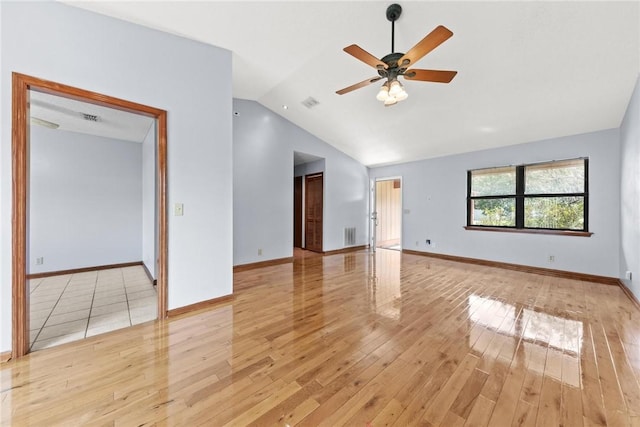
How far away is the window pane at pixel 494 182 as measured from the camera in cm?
504

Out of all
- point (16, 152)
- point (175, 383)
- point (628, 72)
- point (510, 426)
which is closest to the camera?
point (510, 426)

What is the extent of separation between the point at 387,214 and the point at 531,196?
4.15 m

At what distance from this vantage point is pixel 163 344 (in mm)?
2158

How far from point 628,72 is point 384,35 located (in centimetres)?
281

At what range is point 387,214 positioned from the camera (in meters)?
8.52

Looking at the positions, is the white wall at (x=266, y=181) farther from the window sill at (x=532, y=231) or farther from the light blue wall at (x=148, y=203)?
the window sill at (x=532, y=231)

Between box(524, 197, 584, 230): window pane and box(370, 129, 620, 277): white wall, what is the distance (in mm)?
192

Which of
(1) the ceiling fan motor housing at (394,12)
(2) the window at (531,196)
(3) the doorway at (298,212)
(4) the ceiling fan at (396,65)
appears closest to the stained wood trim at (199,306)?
(4) the ceiling fan at (396,65)

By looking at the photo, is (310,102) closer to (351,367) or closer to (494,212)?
(351,367)

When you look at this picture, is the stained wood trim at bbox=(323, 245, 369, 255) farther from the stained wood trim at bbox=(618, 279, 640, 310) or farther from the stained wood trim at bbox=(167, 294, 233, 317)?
the stained wood trim at bbox=(618, 279, 640, 310)

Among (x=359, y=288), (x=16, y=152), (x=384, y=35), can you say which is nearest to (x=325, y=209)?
(x=359, y=288)

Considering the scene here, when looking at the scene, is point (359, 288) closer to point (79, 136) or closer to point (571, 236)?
point (571, 236)

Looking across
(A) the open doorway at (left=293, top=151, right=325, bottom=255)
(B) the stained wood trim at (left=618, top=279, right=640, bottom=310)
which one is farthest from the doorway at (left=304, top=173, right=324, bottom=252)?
→ (B) the stained wood trim at (left=618, top=279, right=640, bottom=310)

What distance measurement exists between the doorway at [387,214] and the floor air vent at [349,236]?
2.76ft
